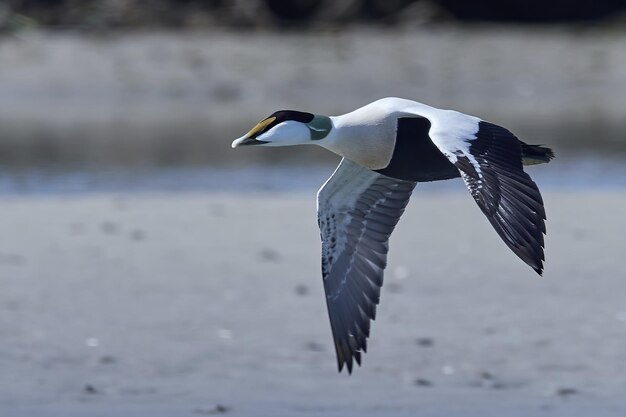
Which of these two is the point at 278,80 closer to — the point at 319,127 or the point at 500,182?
the point at 319,127

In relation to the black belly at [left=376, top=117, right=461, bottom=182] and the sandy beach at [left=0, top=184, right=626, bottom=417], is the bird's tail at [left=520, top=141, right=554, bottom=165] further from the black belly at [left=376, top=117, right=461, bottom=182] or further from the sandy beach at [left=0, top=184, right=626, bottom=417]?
the sandy beach at [left=0, top=184, right=626, bottom=417]

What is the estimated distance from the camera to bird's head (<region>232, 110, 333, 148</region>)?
23.6ft

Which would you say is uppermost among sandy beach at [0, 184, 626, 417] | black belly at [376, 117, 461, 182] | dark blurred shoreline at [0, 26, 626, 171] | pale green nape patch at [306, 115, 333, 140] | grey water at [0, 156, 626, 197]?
pale green nape patch at [306, 115, 333, 140]

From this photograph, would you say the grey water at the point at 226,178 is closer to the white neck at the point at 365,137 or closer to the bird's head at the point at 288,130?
the white neck at the point at 365,137

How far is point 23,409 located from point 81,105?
517 inches

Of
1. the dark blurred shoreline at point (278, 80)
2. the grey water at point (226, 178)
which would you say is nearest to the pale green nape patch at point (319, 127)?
the grey water at point (226, 178)

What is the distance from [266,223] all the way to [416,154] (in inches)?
222

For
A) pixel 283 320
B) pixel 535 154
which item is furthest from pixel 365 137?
pixel 283 320

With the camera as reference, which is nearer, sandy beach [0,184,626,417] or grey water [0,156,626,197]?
sandy beach [0,184,626,417]

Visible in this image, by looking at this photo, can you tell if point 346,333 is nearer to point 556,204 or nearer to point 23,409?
point 23,409

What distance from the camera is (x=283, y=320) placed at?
1021cm

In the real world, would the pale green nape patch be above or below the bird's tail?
above

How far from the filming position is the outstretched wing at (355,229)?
8.14 metres

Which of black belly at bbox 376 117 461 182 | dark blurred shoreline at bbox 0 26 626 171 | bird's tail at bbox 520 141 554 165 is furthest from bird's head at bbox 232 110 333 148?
dark blurred shoreline at bbox 0 26 626 171
